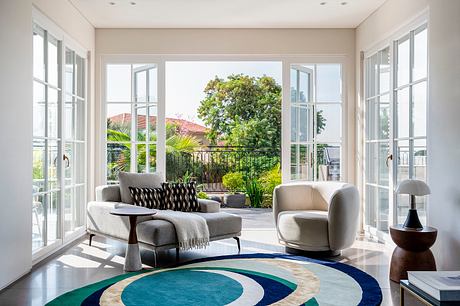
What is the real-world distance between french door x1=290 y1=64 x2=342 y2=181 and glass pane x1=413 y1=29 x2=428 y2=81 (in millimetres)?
1847

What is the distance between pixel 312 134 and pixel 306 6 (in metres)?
1.81

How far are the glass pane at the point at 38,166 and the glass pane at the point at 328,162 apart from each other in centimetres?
365

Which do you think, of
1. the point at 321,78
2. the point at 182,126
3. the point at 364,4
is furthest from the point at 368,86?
the point at 182,126

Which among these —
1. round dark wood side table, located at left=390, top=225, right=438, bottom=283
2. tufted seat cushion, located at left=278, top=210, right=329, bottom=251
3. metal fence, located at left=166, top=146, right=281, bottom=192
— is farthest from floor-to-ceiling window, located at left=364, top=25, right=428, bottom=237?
metal fence, located at left=166, top=146, right=281, bottom=192

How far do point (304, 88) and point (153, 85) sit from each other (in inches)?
84.5

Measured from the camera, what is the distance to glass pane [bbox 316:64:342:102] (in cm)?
648

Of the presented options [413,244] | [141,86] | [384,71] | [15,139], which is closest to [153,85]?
[141,86]

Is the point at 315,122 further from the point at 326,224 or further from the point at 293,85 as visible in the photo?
the point at 326,224

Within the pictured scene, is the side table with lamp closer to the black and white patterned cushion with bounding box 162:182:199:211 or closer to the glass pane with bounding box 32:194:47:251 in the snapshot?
the black and white patterned cushion with bounding box 162:182:199:211

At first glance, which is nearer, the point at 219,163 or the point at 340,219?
the point at 340,219

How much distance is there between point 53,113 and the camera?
500cm

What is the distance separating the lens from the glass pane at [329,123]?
21.2 feet

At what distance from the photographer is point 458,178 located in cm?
370

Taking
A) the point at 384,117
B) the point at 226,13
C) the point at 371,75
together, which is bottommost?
the point at 384,117
